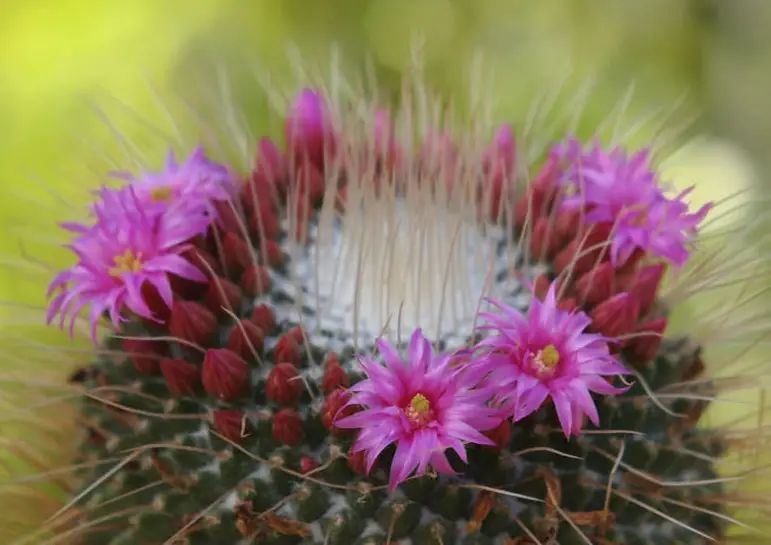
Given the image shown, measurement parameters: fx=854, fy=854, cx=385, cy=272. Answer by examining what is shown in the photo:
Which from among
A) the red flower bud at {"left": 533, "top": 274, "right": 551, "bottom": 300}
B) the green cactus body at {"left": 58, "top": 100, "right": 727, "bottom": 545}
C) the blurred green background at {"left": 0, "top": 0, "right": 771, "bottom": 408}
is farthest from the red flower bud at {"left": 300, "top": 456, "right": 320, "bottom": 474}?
the blurred green background at {"left": 0, "top": 0, "right": 771, "bottom": 408}

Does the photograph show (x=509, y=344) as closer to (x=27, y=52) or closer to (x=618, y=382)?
(x=618, y=382)

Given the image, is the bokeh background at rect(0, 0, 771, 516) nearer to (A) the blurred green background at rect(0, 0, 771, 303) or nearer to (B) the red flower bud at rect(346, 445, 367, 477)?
(A) the blurred green background at rect(0, 0, 771, 303)

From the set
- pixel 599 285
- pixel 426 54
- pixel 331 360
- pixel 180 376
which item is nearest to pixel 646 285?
pixel 599 285

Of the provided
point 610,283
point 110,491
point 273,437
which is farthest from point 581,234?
point 110,491

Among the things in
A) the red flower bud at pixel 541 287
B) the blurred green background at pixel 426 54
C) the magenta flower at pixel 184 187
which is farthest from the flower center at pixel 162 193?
the blurred green background at pixel 426 54

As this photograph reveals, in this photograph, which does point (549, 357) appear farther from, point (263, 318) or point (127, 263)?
point (127, 263)
